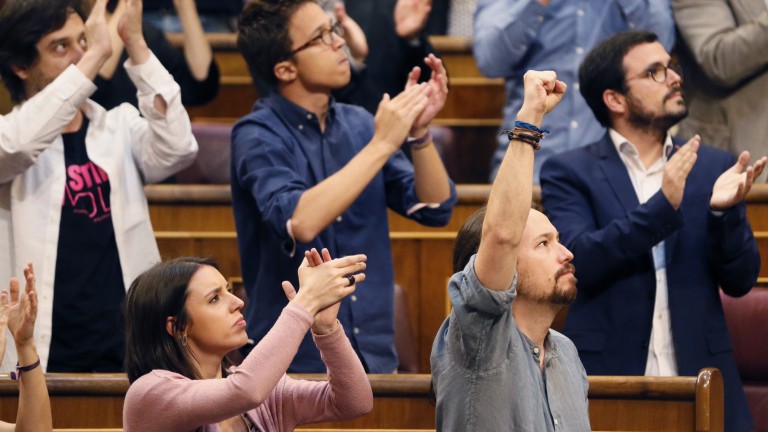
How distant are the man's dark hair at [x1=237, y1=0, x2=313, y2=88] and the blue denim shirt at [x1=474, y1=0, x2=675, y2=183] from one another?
46 centimetres

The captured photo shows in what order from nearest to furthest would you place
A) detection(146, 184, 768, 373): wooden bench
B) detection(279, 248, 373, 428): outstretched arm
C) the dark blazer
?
detection(279, 248, 373, 428): outstretched arm
the dark blazer
detection(146, 184, 768, 373): wooden bench

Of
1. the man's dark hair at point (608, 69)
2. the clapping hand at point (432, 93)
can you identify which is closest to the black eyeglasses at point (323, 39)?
the clapping hand at point (432, 93)

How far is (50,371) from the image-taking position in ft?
5.13

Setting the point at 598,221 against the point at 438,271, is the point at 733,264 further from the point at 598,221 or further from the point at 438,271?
the point at 438,271

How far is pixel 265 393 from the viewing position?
107 cm

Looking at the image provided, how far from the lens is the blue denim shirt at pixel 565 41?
200 cm

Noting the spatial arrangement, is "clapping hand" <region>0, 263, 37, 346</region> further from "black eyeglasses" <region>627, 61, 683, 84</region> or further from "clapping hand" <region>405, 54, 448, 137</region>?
"black eyeglasses" <region>627, 61, 683, 84</region>

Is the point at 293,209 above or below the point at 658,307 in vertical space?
above

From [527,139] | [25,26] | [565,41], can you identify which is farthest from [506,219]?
[565,41]

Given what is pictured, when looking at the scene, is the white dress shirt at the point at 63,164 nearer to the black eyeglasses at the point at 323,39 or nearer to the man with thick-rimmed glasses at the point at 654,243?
the black eyeglasses at the point at 323,39

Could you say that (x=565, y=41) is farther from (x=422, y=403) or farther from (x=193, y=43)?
(x=422, y=403)

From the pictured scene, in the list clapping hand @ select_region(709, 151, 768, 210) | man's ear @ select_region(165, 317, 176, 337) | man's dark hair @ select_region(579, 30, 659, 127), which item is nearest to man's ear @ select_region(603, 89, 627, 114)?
man's dark hair @ select_region(579, 30, 659, 127)

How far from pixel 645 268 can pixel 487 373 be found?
57cm

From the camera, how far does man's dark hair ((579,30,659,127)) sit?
5.61 feet
